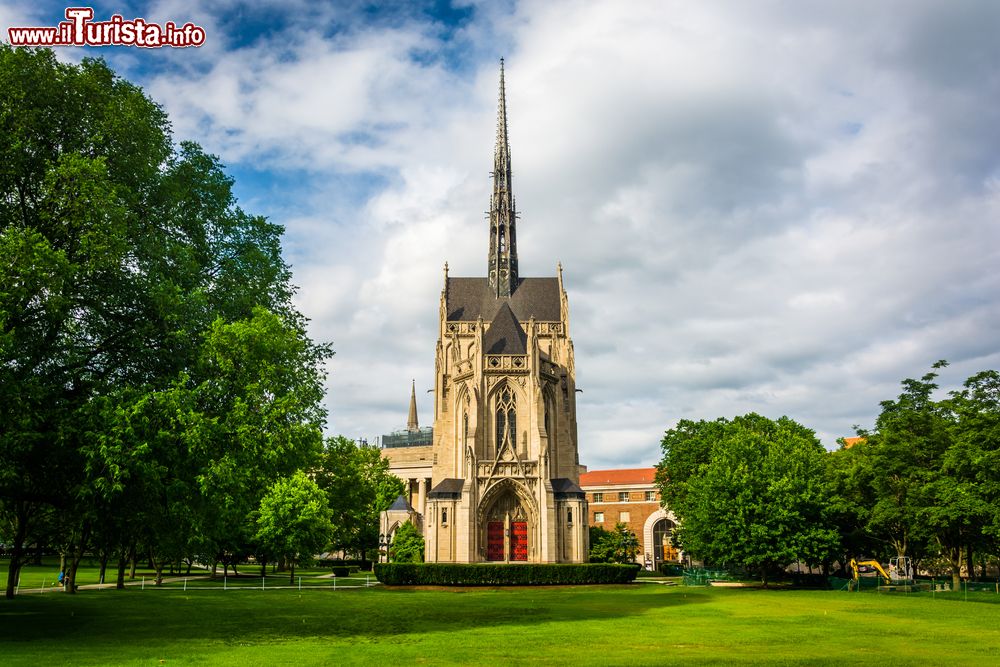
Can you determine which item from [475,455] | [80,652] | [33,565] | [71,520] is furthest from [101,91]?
[33,565]

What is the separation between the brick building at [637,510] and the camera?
101 metres

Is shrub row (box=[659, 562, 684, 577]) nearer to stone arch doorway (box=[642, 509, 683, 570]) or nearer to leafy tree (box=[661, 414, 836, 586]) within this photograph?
stone arch doorway (box=[642, 509, 683, 570])

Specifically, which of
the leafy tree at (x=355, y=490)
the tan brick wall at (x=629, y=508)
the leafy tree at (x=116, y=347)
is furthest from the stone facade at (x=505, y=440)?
the leafy tree at (x=116, y=347)

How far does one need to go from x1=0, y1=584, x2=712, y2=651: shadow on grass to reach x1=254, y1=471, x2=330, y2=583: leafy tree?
14.3 metres

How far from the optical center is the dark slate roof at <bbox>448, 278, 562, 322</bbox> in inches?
3206

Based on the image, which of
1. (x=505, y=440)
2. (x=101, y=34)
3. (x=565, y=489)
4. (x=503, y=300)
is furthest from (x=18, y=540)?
(x=503, y=300)

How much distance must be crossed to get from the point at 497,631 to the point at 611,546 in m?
48.7

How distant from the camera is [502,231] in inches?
3334

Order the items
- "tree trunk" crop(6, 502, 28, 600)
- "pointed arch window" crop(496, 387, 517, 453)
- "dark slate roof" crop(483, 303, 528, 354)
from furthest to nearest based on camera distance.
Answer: "dark slate roof" crop(483, 303, 528, 354), "pointed arch window" crop(496, 387, 517, 453), "tree trunk" crop(6, 502, 28, 600)

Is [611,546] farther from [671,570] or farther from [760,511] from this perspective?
[760,511]

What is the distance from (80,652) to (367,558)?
309 ft

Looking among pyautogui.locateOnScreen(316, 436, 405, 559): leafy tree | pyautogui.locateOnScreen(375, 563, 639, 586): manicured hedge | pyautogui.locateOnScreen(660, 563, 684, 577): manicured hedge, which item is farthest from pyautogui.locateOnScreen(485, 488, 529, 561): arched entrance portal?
pyautogui.locateOnScreen(660, 563, 684, 577): manicured hedge

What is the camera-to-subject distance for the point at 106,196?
21.5 m

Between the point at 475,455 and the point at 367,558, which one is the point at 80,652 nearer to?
the point at 475,455
